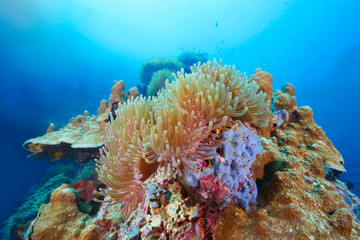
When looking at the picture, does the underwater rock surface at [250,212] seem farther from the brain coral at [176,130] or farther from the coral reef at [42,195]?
the coral reef at [42,195]

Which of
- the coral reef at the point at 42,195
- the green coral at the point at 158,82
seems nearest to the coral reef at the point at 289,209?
the coral reef at the point at 42,195

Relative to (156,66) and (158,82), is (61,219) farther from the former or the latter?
(156,66)

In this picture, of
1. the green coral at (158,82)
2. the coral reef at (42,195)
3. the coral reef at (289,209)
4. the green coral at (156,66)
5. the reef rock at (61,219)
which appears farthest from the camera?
the green coral at (156,66)

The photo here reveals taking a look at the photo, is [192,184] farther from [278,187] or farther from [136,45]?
[136,45]

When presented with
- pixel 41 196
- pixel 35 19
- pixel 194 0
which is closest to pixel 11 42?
pixel 35 19

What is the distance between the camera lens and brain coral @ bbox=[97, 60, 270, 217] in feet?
6.37

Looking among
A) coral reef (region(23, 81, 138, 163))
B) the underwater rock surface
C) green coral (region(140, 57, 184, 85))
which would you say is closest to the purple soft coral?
the underwater rock surface

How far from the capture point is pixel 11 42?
1486 inches

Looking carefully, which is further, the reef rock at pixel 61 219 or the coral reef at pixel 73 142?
the coral reef at pixel 73 142

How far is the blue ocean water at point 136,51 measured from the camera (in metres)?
30.3

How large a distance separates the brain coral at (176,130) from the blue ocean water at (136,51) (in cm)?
606

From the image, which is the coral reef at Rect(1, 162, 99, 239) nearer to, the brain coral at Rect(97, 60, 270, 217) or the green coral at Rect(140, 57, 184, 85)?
the brain coral at Rect(97, 60, 270, 217)

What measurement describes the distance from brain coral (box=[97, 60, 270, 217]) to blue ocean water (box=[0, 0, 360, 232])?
606 centimetres

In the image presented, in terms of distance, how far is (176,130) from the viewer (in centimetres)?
184
